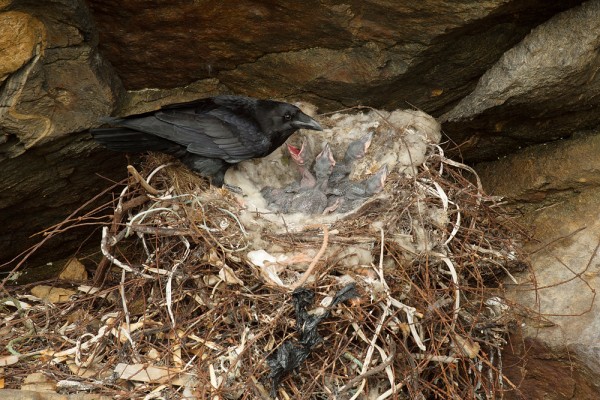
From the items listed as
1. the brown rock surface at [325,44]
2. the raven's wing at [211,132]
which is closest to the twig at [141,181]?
the raven's wing at [211,132]

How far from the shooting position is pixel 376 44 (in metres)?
4.53

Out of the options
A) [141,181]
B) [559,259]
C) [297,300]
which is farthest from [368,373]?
[141,181]

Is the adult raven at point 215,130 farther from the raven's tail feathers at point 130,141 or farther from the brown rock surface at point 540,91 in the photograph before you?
the brown rock surface at point 540,91

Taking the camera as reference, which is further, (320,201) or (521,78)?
(320,201)

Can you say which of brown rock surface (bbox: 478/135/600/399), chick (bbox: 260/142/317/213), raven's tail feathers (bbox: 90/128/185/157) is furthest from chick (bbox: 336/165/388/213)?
raven's tail feathers (bbox: 90/128/185/157)

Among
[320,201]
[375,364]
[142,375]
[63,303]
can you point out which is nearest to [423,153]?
[320,201]

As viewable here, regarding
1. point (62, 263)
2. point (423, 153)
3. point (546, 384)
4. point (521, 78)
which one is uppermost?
point (521, 78)

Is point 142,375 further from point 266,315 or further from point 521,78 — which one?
point 521,78

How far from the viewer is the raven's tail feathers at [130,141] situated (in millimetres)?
4449

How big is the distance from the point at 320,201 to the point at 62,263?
70.1 inches

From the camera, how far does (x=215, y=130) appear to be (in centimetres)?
488

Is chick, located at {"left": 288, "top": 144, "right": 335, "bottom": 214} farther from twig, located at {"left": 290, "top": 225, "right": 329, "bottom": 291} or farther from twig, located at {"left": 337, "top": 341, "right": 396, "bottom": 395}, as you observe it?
twig, located at {"left": 337, "top": 341, "right": 396, "bottom": 395}

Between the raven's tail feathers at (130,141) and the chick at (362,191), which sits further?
the chick at (362,191)

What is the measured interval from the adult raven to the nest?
16 centimetres
